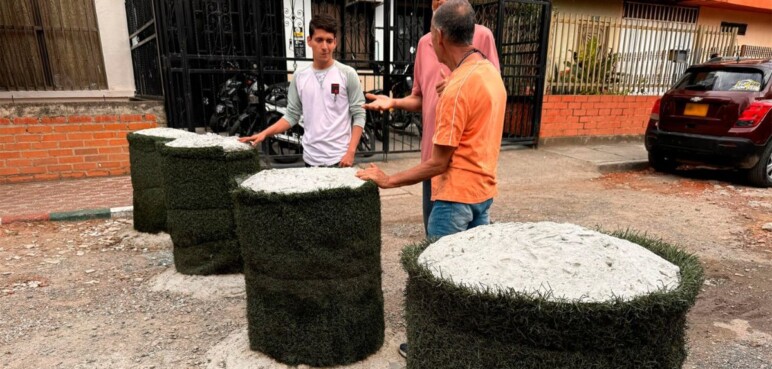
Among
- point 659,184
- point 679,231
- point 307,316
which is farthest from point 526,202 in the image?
point 307,316

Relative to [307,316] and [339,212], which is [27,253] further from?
[339,212]

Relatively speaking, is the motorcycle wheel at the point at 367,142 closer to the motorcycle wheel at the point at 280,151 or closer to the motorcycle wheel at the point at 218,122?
the motorcycle wheel at the point at 280,151

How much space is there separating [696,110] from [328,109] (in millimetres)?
5937

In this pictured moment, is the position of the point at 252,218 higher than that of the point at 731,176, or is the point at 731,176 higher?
the point at 252,218

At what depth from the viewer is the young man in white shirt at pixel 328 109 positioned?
3.22 meters

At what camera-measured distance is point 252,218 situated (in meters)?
2.27

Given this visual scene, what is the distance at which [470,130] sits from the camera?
2076mm

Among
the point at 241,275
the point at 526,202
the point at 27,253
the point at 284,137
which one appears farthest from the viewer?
the point at 284,137

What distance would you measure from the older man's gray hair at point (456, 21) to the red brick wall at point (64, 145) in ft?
18.5

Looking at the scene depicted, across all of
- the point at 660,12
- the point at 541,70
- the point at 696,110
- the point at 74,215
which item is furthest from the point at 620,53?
the point at 74,215

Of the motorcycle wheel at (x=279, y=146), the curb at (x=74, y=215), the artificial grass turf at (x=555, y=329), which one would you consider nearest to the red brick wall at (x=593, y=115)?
the motorcycle wheel at (x=279, y=146)

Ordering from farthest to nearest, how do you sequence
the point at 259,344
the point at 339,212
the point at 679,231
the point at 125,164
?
the point at 125,164 < the point at 679,231 < the point at 259,344 < the point at 339,212

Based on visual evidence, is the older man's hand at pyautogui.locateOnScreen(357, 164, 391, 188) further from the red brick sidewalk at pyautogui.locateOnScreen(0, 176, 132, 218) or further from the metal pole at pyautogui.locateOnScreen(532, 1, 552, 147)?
the metal pole at pyautogui.locateOnScreen(532, 1, 552, 147)

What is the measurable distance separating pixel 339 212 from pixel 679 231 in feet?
13.9
